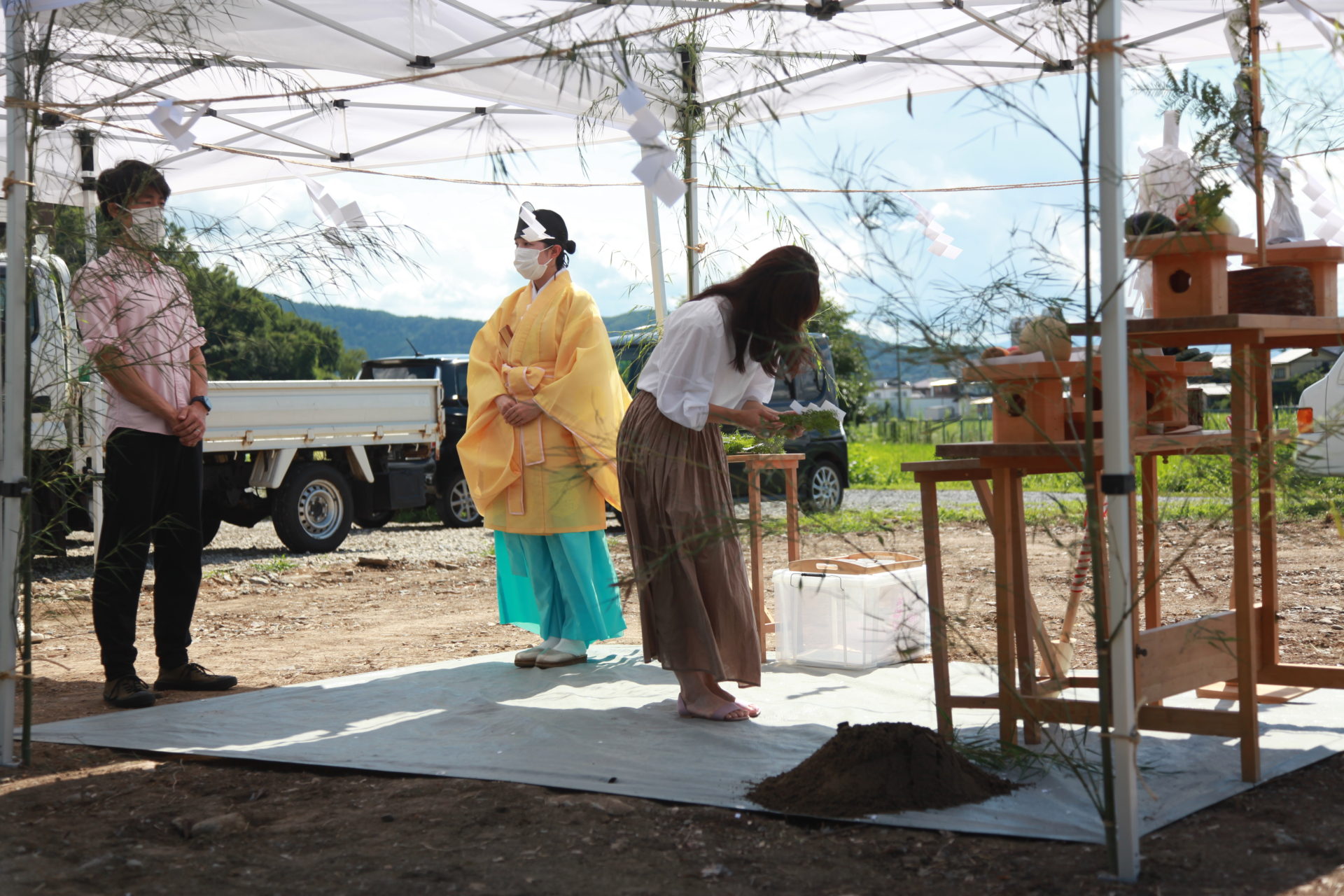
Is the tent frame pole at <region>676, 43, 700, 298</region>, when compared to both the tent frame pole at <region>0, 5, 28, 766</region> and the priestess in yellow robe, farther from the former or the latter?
the tent frame pole at <region>0, 5, 28, 766</region>

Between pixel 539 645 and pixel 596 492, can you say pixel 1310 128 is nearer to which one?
pixel 596 492

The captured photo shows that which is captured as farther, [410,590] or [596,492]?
[410,590]

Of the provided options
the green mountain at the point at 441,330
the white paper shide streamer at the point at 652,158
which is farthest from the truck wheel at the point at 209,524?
the white paper shide streamer at the point at 652,158

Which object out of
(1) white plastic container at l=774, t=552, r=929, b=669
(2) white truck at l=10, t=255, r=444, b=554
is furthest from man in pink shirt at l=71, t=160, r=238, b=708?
(2) white truck at l=10, t=255, r=444, b=554

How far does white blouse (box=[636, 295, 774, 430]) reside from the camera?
11.3 feet

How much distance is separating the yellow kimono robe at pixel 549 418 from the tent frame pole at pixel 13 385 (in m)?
1.66

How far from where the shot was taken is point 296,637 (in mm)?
5820

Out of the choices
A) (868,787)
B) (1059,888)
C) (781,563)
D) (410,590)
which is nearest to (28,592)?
(868,787)

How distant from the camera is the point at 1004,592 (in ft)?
9.37

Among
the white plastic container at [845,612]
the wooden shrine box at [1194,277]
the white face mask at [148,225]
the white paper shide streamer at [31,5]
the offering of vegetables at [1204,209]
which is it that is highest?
the white paper shide streamer at [31,5]

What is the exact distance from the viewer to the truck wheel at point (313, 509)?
9.12 meters

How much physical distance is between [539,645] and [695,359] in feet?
5.42

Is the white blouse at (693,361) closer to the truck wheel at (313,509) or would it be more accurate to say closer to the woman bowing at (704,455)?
the woman bowing at (704,455)

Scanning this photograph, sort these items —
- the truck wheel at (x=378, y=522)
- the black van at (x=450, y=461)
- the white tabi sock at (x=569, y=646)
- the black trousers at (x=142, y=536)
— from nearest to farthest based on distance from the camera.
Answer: the black trousers at (x=142, y=536)
the white tabi sock at (x=569, y=646)
the black van at (x=450, y=461)
the truck wheel at (x=378, y=522)
